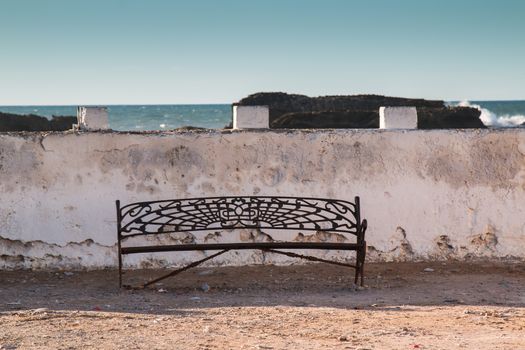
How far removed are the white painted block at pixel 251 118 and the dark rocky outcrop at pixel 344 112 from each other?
22.7ft

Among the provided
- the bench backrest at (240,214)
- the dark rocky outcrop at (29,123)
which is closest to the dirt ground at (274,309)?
the bench backrest at (240,214)

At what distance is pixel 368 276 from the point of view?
7.57m

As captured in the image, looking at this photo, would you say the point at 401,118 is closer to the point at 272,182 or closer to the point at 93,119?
the point at 272,182

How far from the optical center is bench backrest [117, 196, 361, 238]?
737 cm

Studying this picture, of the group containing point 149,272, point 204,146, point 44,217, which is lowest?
point 149,272

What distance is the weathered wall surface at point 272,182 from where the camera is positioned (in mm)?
7746

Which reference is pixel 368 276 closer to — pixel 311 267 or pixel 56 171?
pixel 311 267

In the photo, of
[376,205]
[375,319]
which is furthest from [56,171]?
[375,319]

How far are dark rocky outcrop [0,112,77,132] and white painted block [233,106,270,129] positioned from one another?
36.5 feet

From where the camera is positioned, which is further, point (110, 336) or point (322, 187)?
point (322, 187)

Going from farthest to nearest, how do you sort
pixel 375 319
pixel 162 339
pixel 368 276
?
pixel 368 276
pixel 375 319
pixel 162 339

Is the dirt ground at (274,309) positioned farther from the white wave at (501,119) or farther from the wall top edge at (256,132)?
the white wave at (501,119)

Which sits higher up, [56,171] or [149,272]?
[56,171]

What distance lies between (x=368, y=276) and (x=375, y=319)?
178 centimetres
